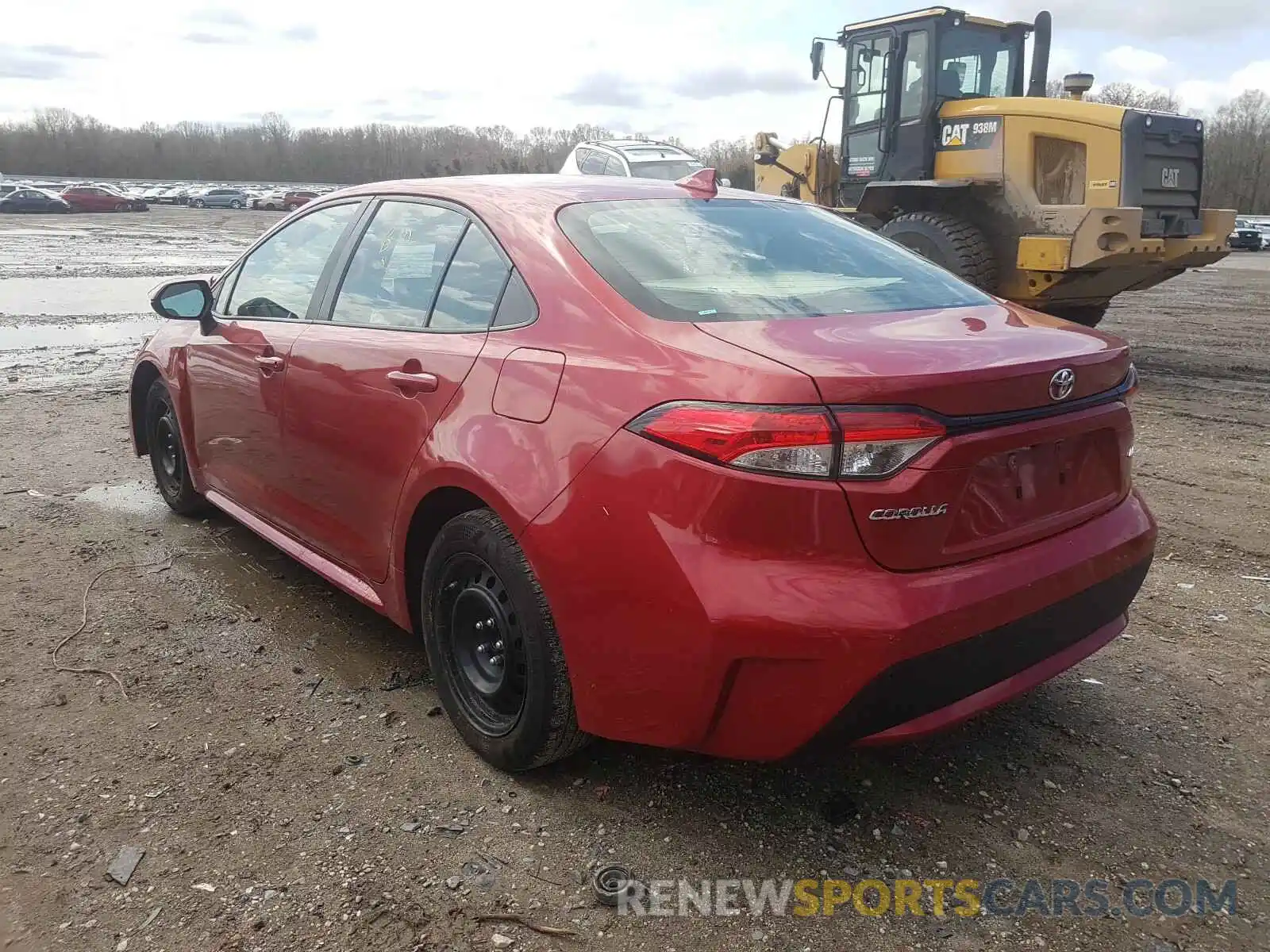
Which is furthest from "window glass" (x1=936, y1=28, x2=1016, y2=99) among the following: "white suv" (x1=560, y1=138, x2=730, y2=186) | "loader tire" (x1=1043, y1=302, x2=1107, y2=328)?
"white suv" (x1=560, y1=138, x2=730, y2=186)

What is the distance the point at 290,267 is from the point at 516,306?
1626mm

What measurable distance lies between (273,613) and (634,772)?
5.96 feet

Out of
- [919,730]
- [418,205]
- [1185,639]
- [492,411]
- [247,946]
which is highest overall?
[418,205]

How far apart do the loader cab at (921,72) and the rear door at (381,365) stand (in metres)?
7.66

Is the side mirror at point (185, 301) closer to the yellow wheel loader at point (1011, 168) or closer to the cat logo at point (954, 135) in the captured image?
the yellow wheel loader at point (1011, 168)

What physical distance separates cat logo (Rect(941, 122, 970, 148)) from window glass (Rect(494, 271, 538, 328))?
7.91m

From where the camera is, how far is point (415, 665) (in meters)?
3.40

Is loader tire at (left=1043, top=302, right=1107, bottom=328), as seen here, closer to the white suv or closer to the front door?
the white suv

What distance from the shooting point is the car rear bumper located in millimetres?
2031

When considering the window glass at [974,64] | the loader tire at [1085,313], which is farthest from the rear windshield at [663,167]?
the loader tire at [1085,313]

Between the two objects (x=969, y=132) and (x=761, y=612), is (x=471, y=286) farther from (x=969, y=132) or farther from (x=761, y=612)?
(x=969, y=132)

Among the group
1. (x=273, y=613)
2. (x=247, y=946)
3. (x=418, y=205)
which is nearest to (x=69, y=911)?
(x=247, y=946)

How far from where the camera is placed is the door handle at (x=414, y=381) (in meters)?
2.76

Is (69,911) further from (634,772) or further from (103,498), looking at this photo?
(103,498)
